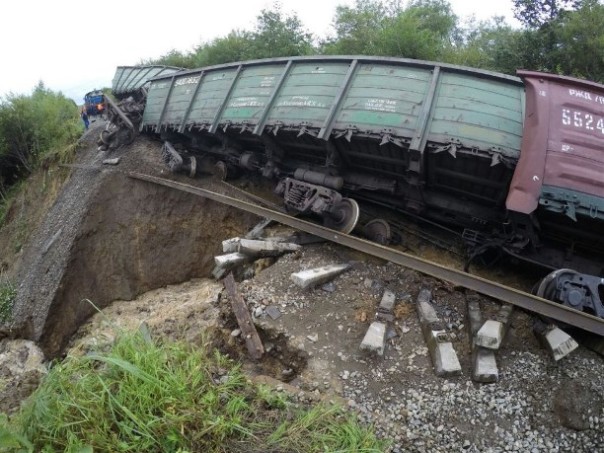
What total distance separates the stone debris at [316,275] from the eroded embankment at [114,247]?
2531 mm

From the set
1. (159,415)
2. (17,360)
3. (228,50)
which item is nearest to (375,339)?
(159,415)

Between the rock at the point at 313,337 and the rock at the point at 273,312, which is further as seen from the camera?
the rock at the point at 273,312

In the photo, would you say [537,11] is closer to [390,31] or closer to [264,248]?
[390,31]

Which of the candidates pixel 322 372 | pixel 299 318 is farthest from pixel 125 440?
pixel 299 318

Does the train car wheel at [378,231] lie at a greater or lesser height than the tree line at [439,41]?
lesser

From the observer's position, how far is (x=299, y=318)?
4285 mm

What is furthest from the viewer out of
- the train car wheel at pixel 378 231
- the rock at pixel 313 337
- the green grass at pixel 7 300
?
the green grass at pixel 7 300

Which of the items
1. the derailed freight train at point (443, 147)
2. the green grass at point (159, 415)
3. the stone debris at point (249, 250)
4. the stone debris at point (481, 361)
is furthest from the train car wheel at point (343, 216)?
the green grass at point (159, 415)

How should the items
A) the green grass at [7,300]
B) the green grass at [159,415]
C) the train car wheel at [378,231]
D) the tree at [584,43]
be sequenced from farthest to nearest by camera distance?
the tree at [584,43], the green grass at [7,300], the train car wheel at [378,231], the green grass at [159,415]

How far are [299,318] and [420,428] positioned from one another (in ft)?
4.98

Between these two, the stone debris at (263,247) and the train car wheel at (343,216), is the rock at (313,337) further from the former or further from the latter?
the train car wheel at (343,216)

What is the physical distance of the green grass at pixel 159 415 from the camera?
2.62 metres

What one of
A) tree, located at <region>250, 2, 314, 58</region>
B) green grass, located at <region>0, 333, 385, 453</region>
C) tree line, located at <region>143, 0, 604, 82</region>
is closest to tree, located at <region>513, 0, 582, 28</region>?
tree line, located at <region>143, 0, 604, 82</region>

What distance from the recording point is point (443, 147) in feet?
15.4
